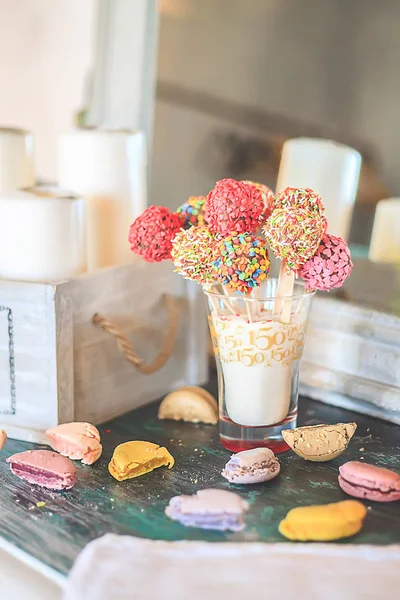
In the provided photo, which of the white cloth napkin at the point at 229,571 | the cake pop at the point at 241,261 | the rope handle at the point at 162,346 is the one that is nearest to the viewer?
the white cloth napkin at the point at 229,571

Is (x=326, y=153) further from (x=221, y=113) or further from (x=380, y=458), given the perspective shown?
(x=380, y=458)

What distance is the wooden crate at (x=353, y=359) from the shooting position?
667 mm

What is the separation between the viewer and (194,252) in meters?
0.55

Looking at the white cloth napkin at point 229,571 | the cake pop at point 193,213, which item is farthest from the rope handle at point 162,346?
the white cloth napkin at point 229,571

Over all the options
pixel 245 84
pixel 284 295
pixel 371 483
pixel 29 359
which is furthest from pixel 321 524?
pixel 245 84

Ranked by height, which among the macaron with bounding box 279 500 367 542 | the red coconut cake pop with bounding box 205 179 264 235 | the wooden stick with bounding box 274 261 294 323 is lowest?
the macaron with bounding box 279 500 367 542

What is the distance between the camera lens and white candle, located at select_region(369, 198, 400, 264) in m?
0.73

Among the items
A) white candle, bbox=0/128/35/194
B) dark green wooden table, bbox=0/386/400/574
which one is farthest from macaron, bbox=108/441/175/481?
white candle, bbox=0/128/35/194

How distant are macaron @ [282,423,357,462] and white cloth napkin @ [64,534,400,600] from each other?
0.12 m

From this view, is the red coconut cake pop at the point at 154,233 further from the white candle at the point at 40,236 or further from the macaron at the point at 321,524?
the macaron at the point at 321,524

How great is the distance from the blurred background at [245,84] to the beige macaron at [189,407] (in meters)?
0.24

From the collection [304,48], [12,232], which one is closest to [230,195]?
[12,232]

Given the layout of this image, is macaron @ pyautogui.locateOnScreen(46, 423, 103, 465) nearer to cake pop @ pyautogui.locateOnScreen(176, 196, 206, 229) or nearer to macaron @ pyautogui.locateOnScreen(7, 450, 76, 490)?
macaron @ pyautogui.locateOnScreen(7, 450, 76, 490)

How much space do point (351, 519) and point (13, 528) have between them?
0.23 metres
